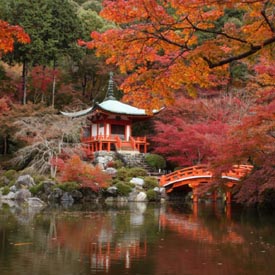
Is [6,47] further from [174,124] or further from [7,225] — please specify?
[174,124]

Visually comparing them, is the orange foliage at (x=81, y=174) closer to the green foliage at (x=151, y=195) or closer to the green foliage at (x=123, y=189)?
the green foliage at (x=123, y=189)

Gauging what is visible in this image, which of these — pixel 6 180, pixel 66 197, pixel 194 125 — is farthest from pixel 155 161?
pixel 6 180

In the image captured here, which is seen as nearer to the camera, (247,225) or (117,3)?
(117,3)

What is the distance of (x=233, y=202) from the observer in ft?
70.3

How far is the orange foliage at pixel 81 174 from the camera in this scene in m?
20.3

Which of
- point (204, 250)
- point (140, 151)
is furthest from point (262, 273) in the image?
point (140, 151)

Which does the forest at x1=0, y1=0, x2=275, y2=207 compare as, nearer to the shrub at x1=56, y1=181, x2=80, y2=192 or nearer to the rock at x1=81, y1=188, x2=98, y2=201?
the shrub at x1=56, y1=181, x2=80, y2=192

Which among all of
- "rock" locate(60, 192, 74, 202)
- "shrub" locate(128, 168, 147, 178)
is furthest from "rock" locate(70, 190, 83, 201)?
"shrub" locate(128, 168, 147, 178)

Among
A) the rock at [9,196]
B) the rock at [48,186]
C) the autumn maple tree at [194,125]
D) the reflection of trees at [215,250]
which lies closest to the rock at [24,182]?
the rock at [9,196]

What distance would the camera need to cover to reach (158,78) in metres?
6.34

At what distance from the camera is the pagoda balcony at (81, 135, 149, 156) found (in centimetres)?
2686

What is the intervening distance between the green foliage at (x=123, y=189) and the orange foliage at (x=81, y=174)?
0.86 meters

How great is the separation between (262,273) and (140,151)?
72.2 feet

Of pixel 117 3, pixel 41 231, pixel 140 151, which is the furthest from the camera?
pixel 140 151
